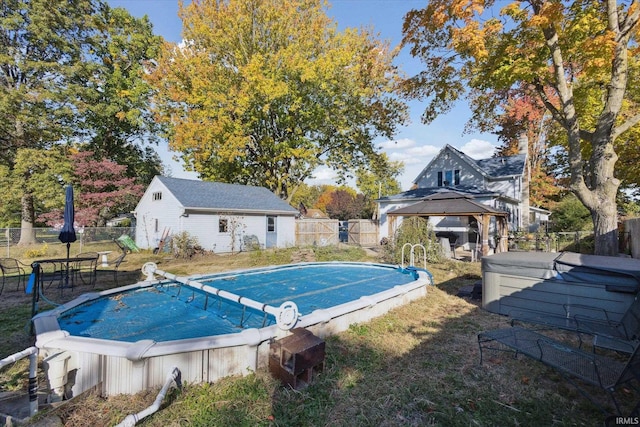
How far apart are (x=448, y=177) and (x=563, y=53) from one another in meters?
13.4

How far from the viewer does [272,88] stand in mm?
20688

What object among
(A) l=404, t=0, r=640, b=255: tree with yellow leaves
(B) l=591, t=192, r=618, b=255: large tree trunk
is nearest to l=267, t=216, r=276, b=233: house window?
(A) l=404, t=0, r=640, b=255: tree with yellow leaves

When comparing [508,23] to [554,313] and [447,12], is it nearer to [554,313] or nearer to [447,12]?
[447,12]

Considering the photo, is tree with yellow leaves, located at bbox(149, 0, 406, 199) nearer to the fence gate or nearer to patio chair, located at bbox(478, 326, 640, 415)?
the fence gate

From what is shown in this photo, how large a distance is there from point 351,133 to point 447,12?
48.0ft

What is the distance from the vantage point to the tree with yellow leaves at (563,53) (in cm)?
856

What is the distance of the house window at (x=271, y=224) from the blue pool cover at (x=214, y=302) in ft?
31.4

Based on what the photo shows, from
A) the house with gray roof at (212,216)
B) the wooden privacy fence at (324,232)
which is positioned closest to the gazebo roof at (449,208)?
the wooden privacy fence at (324,232)

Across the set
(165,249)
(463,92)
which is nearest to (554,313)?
(463,92)

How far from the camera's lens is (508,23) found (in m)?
9.88

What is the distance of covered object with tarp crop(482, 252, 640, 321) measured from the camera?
5137 mm

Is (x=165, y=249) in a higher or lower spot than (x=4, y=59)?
lower

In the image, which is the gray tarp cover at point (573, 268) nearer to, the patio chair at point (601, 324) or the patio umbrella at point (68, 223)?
the patio chair at point (601, 324)

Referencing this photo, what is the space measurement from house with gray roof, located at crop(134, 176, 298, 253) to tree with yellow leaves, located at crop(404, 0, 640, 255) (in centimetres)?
1318
